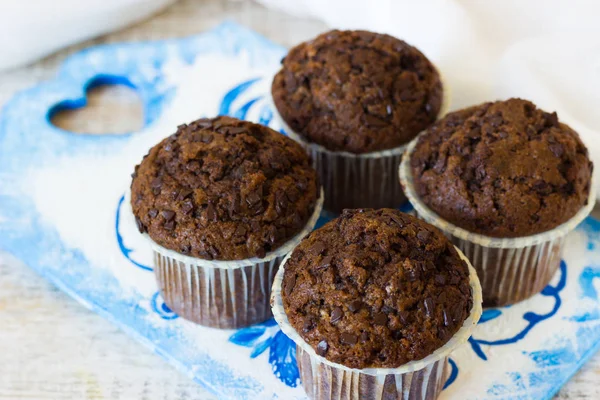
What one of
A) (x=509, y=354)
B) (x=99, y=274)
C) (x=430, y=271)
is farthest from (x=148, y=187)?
(x=509, y=354)

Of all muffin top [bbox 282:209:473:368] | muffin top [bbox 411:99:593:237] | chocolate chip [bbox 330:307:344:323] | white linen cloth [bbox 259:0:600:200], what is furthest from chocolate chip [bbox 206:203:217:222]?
white linen cloth [bbox 259:0:600:200]

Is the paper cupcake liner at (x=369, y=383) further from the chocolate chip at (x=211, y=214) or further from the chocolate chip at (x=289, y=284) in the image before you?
the chocolate chip at (x=211, y=214)

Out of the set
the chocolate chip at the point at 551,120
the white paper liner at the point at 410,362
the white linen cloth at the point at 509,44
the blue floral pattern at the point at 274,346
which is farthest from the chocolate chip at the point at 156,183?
the white linen cloth at the point at 509,44

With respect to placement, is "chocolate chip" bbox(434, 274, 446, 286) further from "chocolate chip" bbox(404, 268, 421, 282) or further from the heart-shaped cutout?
the heart-shaped cutout

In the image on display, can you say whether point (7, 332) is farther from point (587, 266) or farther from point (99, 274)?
point (587, 266)

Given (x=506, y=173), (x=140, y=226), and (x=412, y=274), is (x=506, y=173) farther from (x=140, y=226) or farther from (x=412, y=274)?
(x=140, y=226)

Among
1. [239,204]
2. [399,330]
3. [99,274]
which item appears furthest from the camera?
[99,274]
